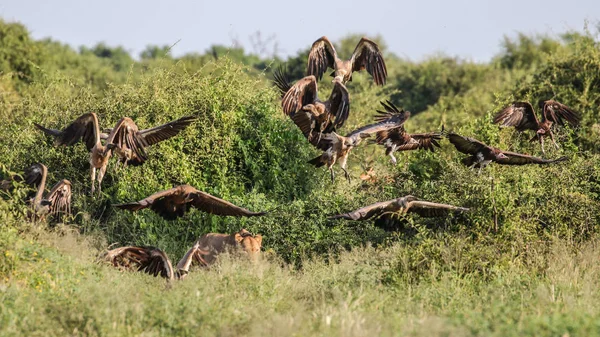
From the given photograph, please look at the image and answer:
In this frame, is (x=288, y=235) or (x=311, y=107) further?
(x=288, y=235)

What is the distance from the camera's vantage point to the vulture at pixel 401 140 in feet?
36.6

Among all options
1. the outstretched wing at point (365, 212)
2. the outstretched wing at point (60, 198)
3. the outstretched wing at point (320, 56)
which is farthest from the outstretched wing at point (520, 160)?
the outstretched wing at point (60, 198)

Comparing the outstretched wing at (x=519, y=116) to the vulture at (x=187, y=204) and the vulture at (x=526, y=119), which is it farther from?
the vulture at (x=187, y=204)

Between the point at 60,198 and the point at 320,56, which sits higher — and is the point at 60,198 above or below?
below

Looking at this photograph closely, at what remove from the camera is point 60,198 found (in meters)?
10.7

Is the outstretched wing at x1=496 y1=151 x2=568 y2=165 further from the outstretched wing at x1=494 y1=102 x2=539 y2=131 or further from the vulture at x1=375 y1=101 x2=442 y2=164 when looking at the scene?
the outstretched wing at x1=494 y1=102 x2=539 y2=131

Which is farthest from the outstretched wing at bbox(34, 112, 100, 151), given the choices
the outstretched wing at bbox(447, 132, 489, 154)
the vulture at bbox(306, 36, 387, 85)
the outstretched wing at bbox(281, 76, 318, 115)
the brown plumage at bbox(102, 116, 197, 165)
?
the outstretched wing at bbox(447, 132, 489, 154)

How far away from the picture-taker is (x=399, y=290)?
8609mm

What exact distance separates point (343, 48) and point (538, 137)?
2554 centimetres

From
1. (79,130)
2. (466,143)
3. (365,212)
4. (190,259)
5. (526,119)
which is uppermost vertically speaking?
(526,119)

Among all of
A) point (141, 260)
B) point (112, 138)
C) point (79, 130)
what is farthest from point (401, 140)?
point (79, 130)

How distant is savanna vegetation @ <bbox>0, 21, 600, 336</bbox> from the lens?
718 centimetres

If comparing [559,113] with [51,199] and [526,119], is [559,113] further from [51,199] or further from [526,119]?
[51,199]

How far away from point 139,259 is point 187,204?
1162 millimetres
